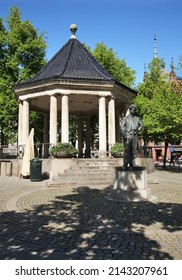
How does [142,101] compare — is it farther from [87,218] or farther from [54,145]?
[87,218]

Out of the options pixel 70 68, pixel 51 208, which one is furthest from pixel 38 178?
pixel 70 68

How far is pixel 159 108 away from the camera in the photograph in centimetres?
2388

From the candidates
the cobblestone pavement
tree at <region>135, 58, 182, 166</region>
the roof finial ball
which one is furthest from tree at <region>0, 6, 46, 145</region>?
the cobblestone pavement

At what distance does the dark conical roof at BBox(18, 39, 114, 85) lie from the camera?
18.4 metres

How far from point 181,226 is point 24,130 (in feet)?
49.0

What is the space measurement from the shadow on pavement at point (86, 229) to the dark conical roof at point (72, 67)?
1087 centimetres

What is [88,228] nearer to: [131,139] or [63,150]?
[131,139]

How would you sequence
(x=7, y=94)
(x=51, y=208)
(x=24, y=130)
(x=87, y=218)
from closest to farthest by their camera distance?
(x=87, y=218)
(x=51, y=208)
(x=24, y=130)
(x=7, y=94)

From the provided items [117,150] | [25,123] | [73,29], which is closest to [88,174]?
[117,150]

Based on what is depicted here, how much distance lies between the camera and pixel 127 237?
562 centimetres

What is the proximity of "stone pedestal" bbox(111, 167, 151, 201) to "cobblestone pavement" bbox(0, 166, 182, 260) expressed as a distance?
44 cm

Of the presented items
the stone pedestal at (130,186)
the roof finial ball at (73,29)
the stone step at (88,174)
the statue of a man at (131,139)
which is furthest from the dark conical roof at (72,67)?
the stone pedestal at (130,186)

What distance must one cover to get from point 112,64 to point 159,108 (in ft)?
33.6

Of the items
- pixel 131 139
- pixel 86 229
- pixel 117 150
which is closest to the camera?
pixel 86 229
